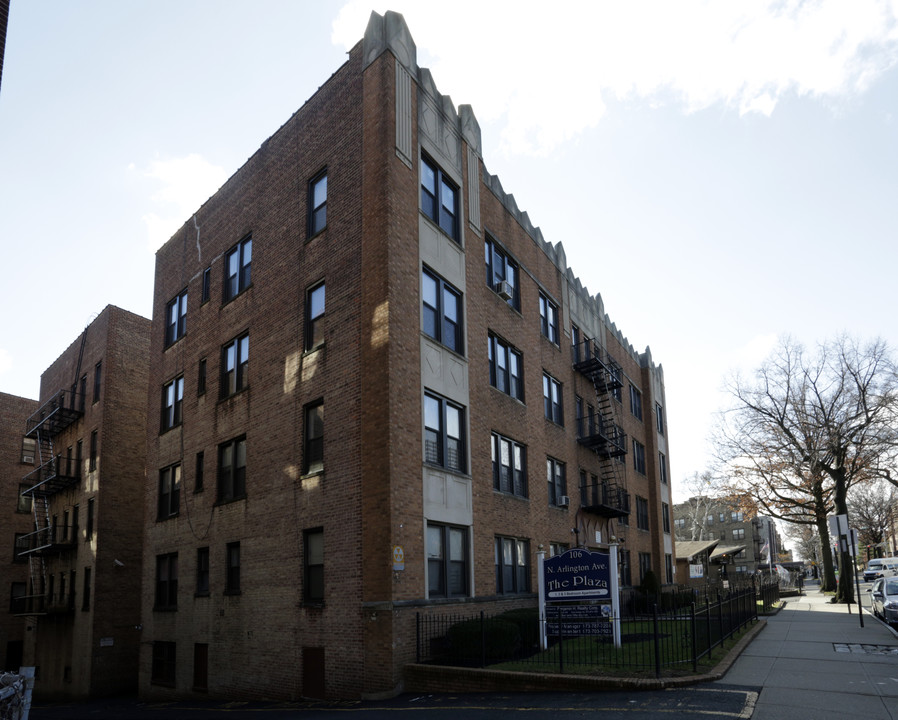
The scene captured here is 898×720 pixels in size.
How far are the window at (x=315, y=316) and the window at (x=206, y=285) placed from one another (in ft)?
23.6

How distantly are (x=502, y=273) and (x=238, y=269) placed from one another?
8.58 meters

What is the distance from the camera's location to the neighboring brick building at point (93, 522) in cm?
3070

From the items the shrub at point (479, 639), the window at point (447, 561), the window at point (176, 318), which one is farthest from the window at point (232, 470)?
the shrub at point (479, 639)

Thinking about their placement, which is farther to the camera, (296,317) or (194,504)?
(194,504)

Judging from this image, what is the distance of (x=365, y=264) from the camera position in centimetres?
1905

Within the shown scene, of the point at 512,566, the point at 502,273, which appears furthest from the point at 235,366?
the point at 512,566

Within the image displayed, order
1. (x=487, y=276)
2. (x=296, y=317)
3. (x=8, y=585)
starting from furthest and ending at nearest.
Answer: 1. (x=8, y=585)
2. (x=487, y=276)
3. (x=296, y=317)

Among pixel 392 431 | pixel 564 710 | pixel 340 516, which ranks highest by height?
pixel 392 431

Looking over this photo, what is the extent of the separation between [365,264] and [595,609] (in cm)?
963

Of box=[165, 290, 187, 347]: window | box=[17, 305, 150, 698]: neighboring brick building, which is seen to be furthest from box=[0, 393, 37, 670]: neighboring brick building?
box=[165, 290, 187, 347]: window

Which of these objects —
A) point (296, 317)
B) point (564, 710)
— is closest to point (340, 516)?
point (296, 317)

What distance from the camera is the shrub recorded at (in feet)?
54.7

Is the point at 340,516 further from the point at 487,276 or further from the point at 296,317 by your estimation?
the point at 487,276

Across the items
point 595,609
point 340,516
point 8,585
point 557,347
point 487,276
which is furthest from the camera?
point 8,585
